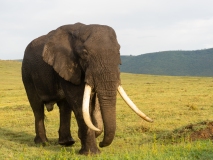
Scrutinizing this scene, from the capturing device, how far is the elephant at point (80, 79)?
304 inches

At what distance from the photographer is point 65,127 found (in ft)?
34.8

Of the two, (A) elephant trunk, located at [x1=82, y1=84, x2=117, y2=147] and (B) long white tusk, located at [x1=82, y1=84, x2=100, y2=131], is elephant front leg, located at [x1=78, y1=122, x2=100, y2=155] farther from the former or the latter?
(B) long white tusk, located at [x1=82, y1=84, x2=100, y2=131]

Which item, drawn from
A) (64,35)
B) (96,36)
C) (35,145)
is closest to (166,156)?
(96,36)

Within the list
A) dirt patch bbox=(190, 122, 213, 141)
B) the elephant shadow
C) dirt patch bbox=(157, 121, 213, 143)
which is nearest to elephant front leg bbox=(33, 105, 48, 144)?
the elephant shadow

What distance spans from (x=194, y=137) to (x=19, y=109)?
12.6m

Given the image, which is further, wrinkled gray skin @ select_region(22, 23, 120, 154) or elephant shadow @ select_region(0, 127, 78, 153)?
elephant shadow @ select_region(0, 127, 78, 153)

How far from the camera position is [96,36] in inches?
321

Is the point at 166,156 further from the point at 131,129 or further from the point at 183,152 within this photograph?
the point at 131,129

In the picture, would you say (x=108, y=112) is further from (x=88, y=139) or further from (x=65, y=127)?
(x=65, y=127)

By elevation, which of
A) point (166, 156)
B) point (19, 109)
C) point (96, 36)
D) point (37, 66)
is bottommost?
point (19, 109)

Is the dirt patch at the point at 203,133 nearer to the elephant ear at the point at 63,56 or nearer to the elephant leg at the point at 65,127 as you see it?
the elephant leg at the point at 65,127

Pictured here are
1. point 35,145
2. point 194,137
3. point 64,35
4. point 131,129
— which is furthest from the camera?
point 131,129

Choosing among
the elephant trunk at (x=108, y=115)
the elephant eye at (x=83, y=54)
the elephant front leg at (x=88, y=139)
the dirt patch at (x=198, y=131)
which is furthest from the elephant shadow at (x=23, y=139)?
the dirt patch at (x=198, y=131)

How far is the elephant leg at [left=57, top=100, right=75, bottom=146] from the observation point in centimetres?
1048
